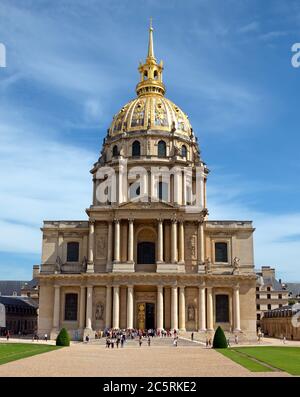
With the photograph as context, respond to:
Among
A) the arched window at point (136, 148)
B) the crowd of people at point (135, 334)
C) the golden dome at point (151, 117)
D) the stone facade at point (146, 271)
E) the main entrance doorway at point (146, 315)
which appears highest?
the golden dome at point (151, 117)

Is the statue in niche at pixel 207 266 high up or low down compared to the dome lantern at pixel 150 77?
down

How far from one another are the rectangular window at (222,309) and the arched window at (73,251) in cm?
1911

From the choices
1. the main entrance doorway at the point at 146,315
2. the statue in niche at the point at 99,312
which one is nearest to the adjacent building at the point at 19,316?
the statue in niche at the point at 99,312

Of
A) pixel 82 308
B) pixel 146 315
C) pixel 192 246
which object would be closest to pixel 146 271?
pixel 146 315

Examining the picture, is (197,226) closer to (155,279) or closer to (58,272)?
(155,279)

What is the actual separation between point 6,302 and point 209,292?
35.8 metres

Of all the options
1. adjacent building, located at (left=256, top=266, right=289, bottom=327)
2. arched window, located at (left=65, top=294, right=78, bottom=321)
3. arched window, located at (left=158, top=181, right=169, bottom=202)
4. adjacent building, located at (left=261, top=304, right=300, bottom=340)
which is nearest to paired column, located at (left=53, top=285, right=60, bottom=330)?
arched window, located at (left=65, top=294, right=78, bottom=321)

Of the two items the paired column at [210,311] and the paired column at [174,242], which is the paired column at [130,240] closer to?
the paired column at [174,242]

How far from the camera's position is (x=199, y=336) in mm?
63062

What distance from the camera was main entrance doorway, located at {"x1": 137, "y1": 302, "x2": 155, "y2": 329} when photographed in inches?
2633

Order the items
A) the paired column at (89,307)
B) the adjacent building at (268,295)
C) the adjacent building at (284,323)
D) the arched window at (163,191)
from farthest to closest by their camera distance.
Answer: the adjacent building at (268,295)
the arched window at (163,191)
the adjacent building at (284,323)
the paired column at (89,307)

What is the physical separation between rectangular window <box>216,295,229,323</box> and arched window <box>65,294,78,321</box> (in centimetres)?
1798

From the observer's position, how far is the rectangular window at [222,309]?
219 ft
